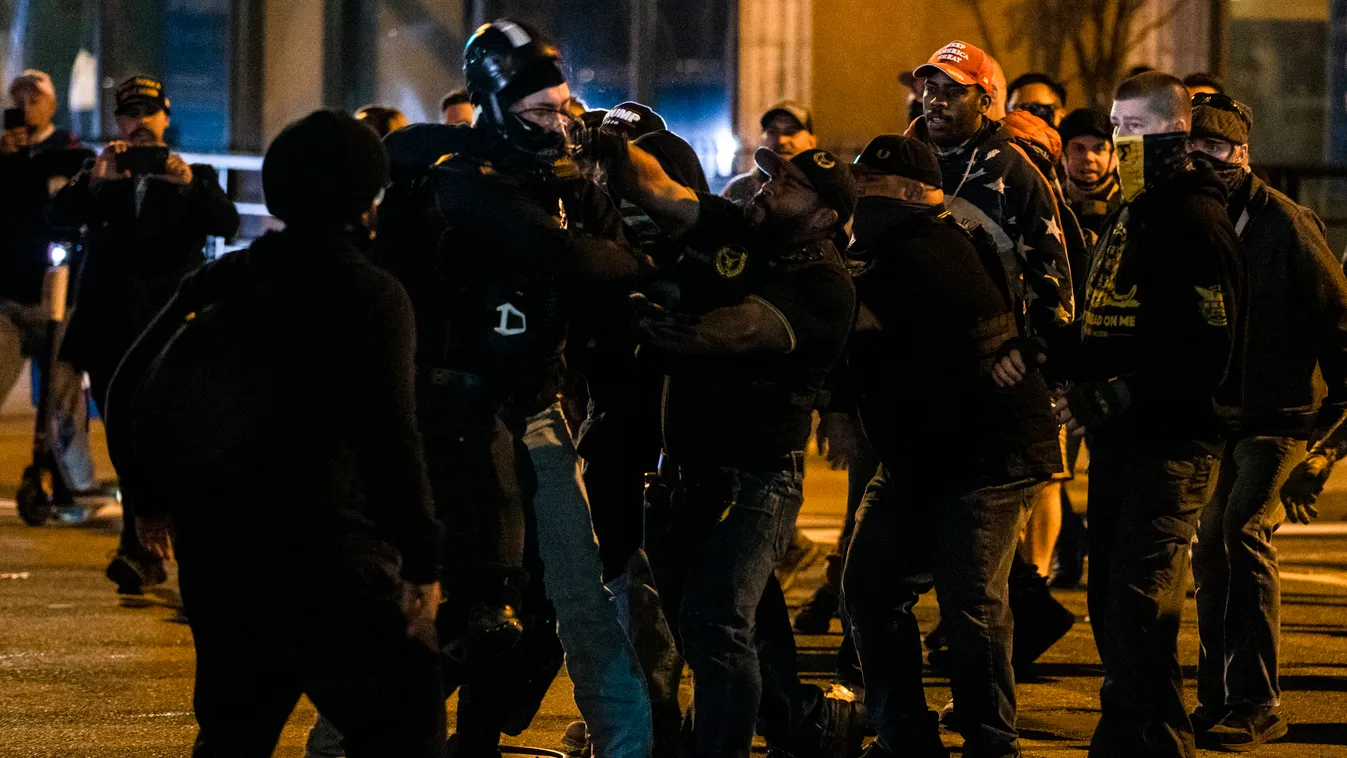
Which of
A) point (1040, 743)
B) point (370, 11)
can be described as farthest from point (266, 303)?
point (370, 11)

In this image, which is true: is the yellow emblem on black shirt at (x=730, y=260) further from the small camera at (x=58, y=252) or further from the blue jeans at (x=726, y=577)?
the small camera at (x=58, y=252)

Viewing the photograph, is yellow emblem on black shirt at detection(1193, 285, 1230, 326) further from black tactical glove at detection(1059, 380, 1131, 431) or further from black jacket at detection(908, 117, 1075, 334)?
black jacket at detection(908, 117, 1075, 334)

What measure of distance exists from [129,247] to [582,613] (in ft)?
13.4

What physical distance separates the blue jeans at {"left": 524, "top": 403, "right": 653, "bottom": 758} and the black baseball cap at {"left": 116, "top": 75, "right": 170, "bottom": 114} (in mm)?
3957

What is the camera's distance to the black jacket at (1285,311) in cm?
657

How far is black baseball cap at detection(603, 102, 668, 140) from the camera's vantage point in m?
6.37

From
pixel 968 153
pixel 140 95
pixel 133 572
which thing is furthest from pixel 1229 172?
pixel 133 572

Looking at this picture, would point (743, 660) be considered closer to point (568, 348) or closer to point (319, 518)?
point (568, 348)

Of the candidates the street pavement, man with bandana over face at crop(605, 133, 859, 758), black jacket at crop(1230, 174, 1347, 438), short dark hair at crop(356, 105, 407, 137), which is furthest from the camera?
short dark hair at crop(356, 105, 407, 137)

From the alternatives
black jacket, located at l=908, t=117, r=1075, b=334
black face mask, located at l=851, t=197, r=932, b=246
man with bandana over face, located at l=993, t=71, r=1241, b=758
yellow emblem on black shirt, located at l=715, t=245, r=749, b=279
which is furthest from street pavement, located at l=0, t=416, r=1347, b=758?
yellow emblem on black shirt, located at l=715, t=245, r=749, b=279

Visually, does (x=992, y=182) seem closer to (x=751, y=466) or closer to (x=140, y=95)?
(x=751, y=466)

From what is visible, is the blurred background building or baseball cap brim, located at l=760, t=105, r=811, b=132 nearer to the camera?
baseball cap brim, located at l=760, t=105, r=811, b=132

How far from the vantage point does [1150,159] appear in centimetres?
580

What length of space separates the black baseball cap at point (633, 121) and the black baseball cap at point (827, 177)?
3.32 ft
